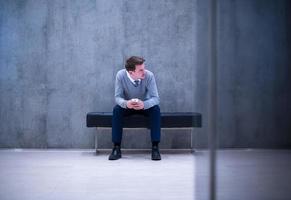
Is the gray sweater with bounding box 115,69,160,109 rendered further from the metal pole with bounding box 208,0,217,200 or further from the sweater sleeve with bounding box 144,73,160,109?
the metal pole with bounding box 208,0,217,200

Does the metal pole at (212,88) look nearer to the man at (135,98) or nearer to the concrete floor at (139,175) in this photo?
the concrete floor at (139,175)

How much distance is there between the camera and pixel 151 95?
473 cm

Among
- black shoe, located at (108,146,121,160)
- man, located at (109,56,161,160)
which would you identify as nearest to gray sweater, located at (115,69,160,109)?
man, located at (109,56,161,160)

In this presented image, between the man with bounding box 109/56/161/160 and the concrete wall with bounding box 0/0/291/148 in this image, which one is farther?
the concrete wall with bounding box 0/0/291/148

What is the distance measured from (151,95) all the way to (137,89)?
0.18 metres

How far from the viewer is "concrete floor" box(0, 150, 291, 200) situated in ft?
3.94

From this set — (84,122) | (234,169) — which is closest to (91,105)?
(84,122)

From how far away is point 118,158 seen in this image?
15.0ft

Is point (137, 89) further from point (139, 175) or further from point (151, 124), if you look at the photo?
point (139, 175)

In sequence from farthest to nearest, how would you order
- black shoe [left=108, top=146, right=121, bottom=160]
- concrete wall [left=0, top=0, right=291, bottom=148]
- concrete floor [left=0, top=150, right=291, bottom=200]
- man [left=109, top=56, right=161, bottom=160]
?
1. concrete wall [left=0, top=0, right=291, bottom=148]
2. man [left=109, top=56, right=161, bottom=160]
3. black shoe [left=108, top=146, right=121, bottom=160]
4. concrete floor [left=0, top=150, right=291, bottom=200]

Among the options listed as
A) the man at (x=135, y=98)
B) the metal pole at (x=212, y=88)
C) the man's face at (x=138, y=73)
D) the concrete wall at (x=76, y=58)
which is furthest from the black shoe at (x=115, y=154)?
the metal pole at (x=212, y=88)

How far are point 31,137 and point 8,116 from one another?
39 centimetres

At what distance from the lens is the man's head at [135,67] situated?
467 centimetres

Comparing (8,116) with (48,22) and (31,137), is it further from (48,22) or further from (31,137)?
(48,22)
